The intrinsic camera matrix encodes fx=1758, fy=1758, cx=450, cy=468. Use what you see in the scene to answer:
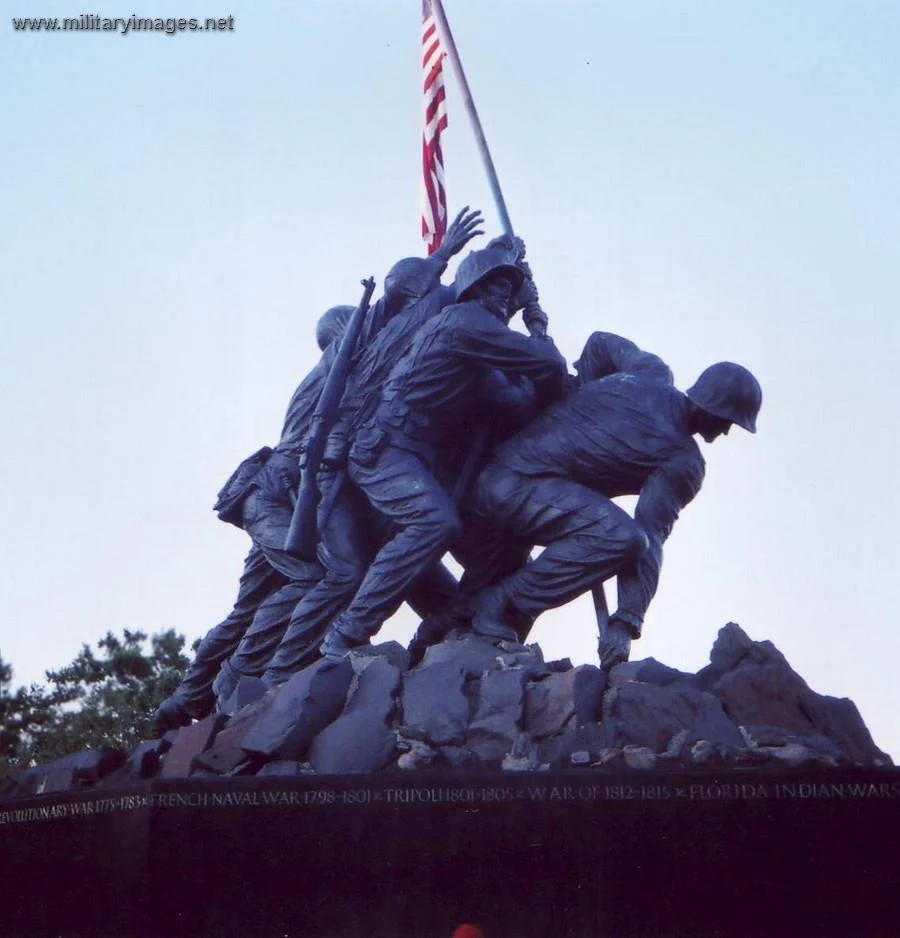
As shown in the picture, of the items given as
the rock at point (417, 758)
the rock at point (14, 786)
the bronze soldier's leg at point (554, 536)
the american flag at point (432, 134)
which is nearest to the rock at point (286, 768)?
the rock at point (417, 758)

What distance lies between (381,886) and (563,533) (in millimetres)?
2654

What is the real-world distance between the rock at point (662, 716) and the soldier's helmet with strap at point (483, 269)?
281 centimetres

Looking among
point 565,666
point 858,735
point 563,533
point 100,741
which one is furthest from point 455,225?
point 100,741

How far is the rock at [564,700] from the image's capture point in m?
9.06

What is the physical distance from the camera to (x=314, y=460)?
34.7ft

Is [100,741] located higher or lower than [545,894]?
higher

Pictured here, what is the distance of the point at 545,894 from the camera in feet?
27.3

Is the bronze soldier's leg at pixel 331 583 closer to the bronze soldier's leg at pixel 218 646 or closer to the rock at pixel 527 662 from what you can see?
the bronze soldier's leg at pixel 218 646

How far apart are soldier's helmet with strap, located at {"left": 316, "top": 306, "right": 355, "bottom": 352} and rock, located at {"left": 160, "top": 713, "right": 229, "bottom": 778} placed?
9.91 ft

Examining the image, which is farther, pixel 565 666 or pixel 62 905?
pixel 565 666

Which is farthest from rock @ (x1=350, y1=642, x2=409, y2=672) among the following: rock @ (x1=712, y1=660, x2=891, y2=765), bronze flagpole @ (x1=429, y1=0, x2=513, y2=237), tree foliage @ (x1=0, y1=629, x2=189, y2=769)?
tree foliage @ (x1=0, y1=629, x2=189, y2=769)

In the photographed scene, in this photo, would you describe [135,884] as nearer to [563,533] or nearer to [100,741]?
[563,533]

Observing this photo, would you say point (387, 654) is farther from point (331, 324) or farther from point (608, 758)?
point (331, 324)

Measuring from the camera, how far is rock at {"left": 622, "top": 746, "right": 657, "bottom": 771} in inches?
343
